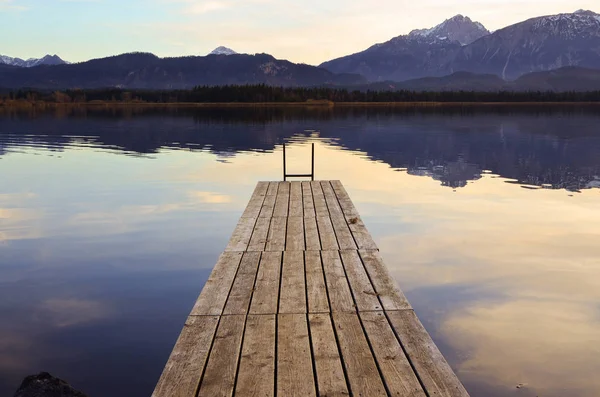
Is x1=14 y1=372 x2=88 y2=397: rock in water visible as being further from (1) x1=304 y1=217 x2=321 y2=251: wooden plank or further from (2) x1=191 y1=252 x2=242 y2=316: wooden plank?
(1) x1=304 y1=217 x2=321 y2=251: wooden plank

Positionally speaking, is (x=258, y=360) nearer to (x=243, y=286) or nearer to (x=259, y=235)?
(x=243, y=286)

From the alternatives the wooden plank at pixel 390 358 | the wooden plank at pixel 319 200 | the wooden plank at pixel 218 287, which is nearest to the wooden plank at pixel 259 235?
the wooden plank at pixel 218 287

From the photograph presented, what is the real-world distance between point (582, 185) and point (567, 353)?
1971 cm

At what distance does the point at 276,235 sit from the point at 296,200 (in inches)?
191

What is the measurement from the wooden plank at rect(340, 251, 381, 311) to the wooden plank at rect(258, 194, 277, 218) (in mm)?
4308

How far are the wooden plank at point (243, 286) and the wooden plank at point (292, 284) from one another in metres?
0.49

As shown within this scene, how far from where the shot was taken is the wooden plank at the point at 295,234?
11445 millimetres

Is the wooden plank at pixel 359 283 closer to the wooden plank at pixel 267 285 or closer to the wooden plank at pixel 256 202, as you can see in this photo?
the wooden plank at pixel 267 285

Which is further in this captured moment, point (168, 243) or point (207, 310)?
point (168, 243)

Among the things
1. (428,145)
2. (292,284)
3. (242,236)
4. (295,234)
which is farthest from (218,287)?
(428,145)

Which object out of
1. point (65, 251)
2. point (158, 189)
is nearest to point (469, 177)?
point (158, 189)

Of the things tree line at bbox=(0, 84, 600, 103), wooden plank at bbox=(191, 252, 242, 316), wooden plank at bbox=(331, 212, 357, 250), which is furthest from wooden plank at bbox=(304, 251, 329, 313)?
tree line at bbox=(0, 84, 600, 103)

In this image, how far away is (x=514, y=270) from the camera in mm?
12938

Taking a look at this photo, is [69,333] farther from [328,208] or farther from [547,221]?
[547,221]
